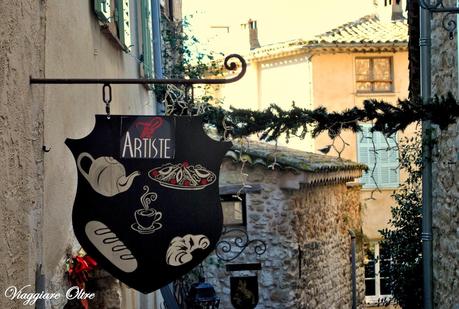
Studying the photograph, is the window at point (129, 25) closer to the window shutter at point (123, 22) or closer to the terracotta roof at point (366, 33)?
the window shutter at point (123, 22)

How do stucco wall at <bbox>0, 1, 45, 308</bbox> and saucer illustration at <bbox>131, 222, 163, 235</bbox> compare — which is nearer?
stucco wall at <bbox>0, 1, 45, 308</bbox>

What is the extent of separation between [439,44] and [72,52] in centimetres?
435

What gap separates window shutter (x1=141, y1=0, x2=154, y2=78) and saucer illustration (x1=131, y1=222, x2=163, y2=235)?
20.6 feet

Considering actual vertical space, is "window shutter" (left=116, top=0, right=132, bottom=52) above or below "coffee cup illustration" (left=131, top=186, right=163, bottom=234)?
above

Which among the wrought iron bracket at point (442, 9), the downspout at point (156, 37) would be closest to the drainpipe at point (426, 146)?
the wrought iron bracket at point (442, 9)

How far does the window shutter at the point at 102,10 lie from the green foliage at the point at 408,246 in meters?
4.20

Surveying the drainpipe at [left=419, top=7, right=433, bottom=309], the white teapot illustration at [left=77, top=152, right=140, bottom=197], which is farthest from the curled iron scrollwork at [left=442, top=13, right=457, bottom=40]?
the white teapot illustration at [left=77, top=152, right=140, bottom=197]

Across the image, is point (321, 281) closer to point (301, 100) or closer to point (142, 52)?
point (142, 52)

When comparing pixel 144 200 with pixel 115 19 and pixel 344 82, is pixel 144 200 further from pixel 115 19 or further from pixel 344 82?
pixel 344 82

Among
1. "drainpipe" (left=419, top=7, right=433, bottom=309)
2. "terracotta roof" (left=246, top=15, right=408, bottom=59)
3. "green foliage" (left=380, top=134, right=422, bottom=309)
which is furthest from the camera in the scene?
"terracotta roof" (left=246, top=15, right=408, bottom=59)

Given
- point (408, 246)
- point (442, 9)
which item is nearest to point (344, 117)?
point (442, 9)

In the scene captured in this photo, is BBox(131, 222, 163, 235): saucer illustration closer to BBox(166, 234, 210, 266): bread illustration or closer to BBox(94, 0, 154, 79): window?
BBox(166, 234, 210, 266): bread illustration

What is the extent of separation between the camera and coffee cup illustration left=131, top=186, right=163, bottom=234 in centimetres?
345

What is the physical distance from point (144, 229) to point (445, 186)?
5.07m
